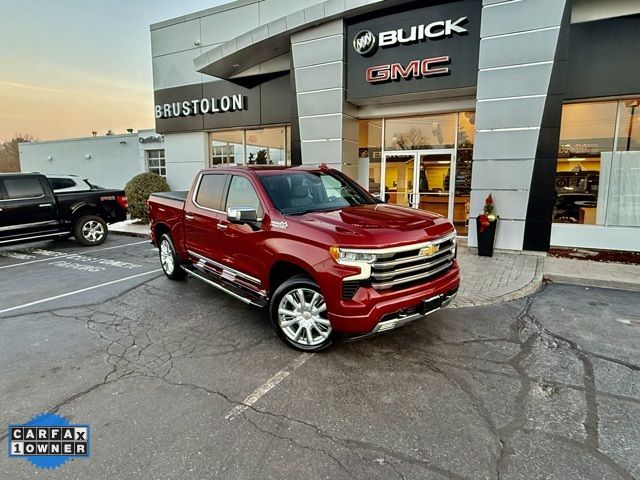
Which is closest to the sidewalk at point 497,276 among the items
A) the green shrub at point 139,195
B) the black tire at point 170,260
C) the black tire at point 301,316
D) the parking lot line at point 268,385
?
the black tire at point 301,316

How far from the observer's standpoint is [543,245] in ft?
28.6

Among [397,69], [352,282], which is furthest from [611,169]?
[352,282]

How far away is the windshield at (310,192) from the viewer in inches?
183

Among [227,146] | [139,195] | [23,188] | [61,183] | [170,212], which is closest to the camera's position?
[170,212]

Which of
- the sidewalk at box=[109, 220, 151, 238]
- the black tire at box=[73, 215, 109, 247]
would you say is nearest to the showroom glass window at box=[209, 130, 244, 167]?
the sidewalk at box=[109, 220, 151, 238]

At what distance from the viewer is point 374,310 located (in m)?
3.56

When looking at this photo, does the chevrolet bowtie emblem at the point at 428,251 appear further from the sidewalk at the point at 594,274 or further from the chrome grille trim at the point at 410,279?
the sidewalk at the point at 594,274

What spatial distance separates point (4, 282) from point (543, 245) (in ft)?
36.2

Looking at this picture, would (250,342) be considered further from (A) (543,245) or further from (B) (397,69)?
(B) (397,69)

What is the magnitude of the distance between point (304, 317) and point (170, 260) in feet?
12.7

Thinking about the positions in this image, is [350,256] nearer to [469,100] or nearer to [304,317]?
[304,317]

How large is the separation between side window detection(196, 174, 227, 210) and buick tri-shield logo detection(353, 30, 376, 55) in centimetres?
662

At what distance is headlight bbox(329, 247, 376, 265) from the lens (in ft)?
11.8

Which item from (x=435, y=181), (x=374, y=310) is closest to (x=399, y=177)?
(x=435, y=181)
